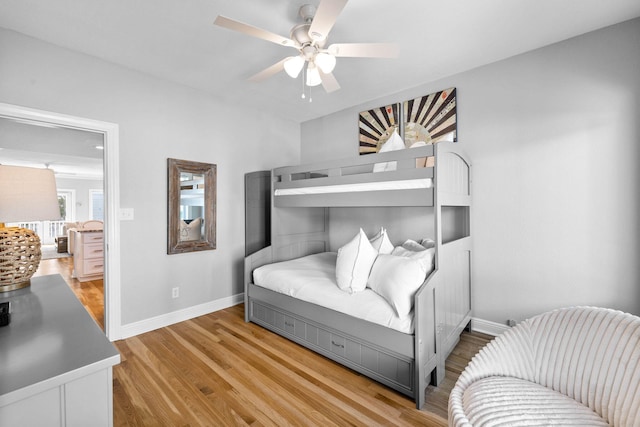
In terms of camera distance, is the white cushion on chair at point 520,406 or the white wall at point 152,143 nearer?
the white cushion on chair at point 520,406

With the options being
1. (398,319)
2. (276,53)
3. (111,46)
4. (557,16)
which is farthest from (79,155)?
(557,16)

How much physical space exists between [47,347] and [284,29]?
227cm

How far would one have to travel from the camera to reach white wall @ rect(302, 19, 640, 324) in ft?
6.97

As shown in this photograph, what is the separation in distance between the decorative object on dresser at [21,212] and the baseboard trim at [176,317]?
4.65 feet

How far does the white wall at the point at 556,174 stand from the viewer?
212 centimetres

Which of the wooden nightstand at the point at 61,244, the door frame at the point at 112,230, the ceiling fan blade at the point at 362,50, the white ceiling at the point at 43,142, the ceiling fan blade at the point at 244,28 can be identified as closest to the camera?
the ceiling fan blade at the point at 244,28

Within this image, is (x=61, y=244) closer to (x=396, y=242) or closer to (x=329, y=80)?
(x=396, y=242)

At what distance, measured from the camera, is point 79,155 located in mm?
4812

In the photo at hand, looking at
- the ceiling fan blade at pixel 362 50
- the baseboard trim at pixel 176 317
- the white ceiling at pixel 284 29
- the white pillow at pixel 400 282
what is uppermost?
the white ceiling at pixel 284 29

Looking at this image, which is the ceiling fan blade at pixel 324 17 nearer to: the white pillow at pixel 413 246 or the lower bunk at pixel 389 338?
the lower bunk at pixel 389 338

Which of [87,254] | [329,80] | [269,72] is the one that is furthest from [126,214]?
[87,254]

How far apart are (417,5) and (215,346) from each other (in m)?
3.07

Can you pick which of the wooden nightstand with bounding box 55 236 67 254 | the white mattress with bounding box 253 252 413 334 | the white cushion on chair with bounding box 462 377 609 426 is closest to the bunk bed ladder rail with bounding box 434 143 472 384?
the white mattress with bounding box 253 252 413 334

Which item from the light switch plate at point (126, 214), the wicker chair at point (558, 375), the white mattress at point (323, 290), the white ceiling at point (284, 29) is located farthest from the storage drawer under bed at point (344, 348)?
the white ceiling at point (284, 29)
